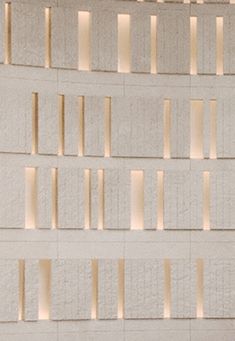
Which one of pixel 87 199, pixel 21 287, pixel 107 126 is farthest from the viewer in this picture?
pixel 107 126

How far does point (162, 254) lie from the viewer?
8102mm

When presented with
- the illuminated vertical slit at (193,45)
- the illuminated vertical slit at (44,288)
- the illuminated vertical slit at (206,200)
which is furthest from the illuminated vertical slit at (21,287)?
the illuminated vertical slit at (193,45)

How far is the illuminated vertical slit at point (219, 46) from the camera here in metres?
8.35

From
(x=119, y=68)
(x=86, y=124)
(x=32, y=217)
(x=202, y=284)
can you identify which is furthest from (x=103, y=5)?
(x=202, y=284)

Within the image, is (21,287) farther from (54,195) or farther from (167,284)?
(167,284)

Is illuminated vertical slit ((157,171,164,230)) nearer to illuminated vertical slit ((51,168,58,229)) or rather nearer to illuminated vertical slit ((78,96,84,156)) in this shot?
illuminated vertical slit ((78,96,84,156))

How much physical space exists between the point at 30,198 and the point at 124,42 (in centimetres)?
193

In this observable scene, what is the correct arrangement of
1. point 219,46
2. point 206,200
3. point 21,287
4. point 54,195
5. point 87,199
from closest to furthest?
1. point 21,287
2. point 54,195
3. point 87,199
4. point 206,200
5. point 219,46

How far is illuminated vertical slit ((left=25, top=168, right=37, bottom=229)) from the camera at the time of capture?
7820 mm

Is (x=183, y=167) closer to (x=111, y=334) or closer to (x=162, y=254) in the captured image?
(x=162, y=254)

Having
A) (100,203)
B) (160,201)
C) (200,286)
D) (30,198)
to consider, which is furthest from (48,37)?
(200,286)

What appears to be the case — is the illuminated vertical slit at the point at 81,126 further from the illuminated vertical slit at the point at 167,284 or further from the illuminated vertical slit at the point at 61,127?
the illuminated vertical slit at the point at 167,284

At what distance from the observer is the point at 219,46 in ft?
27.5

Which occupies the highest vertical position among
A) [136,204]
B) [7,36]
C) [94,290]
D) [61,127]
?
[7,36]
